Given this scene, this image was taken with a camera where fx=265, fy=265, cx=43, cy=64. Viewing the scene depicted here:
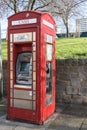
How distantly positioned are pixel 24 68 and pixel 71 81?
1.70m

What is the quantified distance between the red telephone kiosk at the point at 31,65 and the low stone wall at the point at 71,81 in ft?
3.28

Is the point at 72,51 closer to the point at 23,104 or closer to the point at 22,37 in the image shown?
the point at 22,37

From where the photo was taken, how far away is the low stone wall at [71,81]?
23.1ft

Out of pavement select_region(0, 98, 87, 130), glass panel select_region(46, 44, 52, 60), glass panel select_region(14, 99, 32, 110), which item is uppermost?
glass panel select_region(46, 44, 52, 60)

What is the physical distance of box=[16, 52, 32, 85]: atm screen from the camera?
5887mm

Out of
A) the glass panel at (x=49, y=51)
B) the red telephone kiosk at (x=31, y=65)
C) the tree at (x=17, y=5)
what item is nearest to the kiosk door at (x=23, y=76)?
the red telephone kiosk at (x=31, y=65)

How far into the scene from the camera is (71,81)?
7195 mm

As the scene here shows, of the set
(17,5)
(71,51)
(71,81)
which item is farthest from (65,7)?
(71,81)

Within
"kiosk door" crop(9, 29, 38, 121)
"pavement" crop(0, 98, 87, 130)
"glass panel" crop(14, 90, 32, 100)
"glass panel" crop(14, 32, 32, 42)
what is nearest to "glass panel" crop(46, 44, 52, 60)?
"kiosk door" crop(9, 29, 38, 121)

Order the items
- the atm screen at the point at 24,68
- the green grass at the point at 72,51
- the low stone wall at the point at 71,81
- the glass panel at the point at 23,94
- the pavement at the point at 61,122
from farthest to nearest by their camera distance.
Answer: the green grass at the point at 72,51
the low stone wall at the point at 71,81
the atm screen at the point at 24,68
the glass panel at the point at 23,94
the pavement at the point at 61,122

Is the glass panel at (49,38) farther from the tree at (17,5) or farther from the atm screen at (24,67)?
the tree at (17,5)

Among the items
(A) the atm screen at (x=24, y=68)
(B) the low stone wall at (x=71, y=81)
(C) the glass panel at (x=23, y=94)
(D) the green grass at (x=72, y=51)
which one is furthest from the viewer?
(D) the green grass at (x=72, y=51)

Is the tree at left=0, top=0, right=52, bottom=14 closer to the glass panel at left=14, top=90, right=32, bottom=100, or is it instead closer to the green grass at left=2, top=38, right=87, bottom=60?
A: the green grass at left=2, top=38, right=87, bottom=60

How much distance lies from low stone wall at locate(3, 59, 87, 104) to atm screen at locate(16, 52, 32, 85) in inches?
59.3
